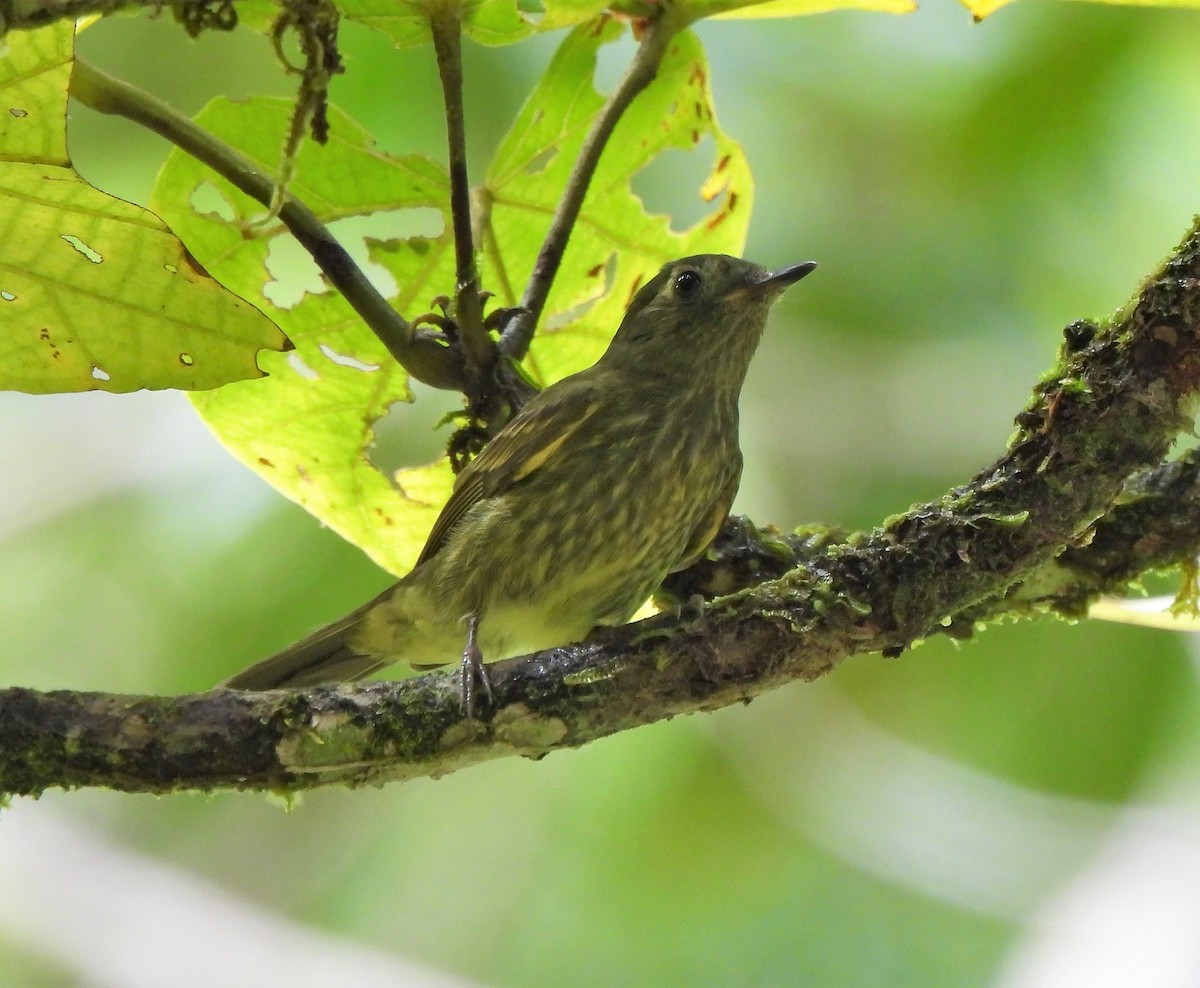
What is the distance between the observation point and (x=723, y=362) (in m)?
2.51

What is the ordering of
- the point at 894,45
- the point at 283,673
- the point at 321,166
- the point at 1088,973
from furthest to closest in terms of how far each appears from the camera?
the point at 894,45
the point at 1088,973
the point at 283,673
the point at 321,166

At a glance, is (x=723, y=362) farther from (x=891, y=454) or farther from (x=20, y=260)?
(x=891, y=454)

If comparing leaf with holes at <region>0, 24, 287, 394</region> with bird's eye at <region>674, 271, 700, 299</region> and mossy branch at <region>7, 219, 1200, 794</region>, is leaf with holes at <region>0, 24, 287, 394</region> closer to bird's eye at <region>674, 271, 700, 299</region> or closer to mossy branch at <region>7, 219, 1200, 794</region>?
mossy branch at <region>7, 219, 1200, 794</region>

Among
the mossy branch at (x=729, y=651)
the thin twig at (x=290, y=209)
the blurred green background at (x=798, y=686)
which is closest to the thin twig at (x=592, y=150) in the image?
the thin twig at (x=290, y=209)

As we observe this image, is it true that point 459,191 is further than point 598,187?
No

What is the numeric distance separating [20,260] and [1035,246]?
3.91m

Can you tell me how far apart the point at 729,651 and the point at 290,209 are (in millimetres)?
938


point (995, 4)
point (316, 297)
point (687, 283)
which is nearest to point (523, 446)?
point (316, 297)

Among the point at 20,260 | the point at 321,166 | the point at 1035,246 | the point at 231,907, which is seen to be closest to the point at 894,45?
the point at 1035,246

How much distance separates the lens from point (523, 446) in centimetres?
216

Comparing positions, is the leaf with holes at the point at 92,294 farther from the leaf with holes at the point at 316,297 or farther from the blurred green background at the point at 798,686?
the blurred green background at the point at 798,686

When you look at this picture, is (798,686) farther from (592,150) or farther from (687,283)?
(592,150)

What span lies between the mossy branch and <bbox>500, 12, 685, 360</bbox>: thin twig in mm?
743

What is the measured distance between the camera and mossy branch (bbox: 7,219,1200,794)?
1.46m
